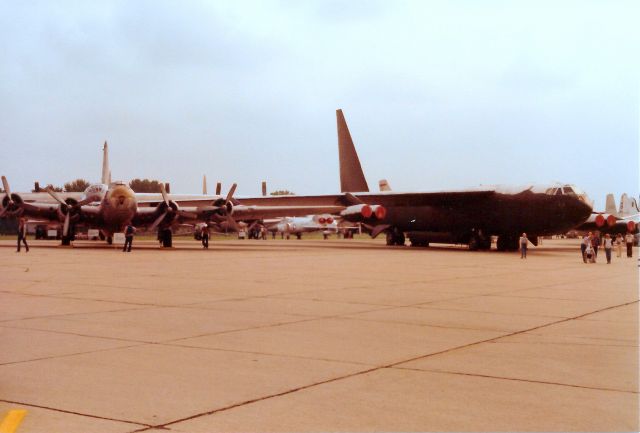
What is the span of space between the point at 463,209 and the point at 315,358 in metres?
29.7

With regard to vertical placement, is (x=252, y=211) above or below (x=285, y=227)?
above

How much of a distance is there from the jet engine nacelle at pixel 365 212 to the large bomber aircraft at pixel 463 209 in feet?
3.42

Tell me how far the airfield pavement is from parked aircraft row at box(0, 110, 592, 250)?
18.0 metres

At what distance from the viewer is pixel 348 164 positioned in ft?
150

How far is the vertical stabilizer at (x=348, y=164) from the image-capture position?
45.2 meters

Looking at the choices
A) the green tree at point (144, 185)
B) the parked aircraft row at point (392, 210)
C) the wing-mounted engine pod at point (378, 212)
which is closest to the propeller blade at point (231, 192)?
the parked aircraft row at point (392, 210)

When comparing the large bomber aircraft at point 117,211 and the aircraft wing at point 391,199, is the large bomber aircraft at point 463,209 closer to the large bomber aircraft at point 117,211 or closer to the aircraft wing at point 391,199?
the aircraft wing at point 391,199

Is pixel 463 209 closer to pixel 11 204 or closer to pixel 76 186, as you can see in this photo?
pixel 11 204

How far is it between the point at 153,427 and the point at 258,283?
36.8ft

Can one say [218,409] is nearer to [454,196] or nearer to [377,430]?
[377,430]

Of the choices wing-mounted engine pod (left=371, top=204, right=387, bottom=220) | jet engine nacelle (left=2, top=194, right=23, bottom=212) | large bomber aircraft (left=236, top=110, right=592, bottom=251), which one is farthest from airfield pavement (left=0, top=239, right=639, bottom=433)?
wing-mounted engine pod (left=371, top=204, right=387, bottom=220)

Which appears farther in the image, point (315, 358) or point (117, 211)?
point (117, 211)

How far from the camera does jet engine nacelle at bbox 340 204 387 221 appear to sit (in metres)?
38.0

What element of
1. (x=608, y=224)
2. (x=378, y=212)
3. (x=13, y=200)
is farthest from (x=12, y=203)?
(x=608, y=224)
